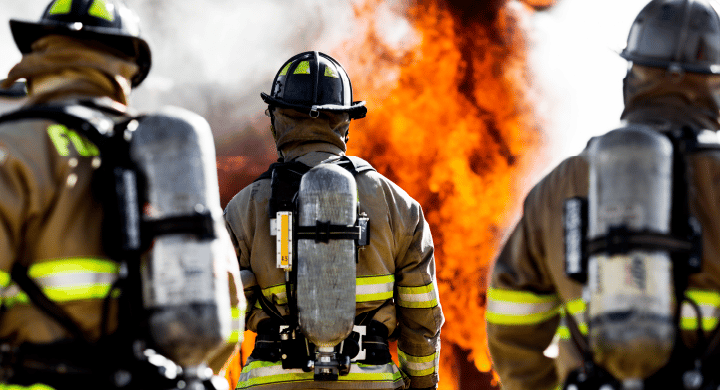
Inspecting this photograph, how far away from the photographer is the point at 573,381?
277cm

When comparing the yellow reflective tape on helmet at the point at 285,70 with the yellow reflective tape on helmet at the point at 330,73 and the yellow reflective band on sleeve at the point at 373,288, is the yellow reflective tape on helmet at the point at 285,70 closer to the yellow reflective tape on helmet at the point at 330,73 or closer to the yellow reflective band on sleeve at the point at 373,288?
the yellow reflective tape on helmet at the point at 330,73

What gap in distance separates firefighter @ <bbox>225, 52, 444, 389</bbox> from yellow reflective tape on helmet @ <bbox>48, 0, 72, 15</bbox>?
1622 millimetres

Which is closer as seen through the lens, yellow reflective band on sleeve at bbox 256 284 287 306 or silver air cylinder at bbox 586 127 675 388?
silver air cylinder at bbox 586 127 675 388

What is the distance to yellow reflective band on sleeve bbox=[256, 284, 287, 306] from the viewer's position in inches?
163

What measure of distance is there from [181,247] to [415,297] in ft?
6.99

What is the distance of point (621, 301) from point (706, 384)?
17.4 inches

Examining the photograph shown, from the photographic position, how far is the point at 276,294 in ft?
13.7

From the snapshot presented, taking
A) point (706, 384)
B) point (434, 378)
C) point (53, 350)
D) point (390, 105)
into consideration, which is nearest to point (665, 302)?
point (706, 384)

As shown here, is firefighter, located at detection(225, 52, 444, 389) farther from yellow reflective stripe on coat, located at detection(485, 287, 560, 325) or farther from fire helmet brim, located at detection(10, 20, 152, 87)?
fire helmet brim, located at detection(10, 20, 152, 87)

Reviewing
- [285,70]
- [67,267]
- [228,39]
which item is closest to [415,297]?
[285,70]

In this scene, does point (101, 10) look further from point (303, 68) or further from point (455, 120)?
point (455, 120)

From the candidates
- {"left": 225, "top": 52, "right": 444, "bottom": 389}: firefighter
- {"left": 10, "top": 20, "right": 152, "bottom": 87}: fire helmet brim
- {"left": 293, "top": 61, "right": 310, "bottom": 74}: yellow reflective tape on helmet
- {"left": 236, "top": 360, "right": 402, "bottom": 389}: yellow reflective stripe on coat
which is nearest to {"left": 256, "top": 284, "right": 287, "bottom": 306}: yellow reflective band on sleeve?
{"left": 225, "top": 52, "right": 444, "bottom": 389}: firefighter

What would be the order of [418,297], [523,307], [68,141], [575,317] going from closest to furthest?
[68,141] → [575,317] → [523,307] → [418,297]

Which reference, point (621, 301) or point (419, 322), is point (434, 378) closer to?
point (419, 322)
